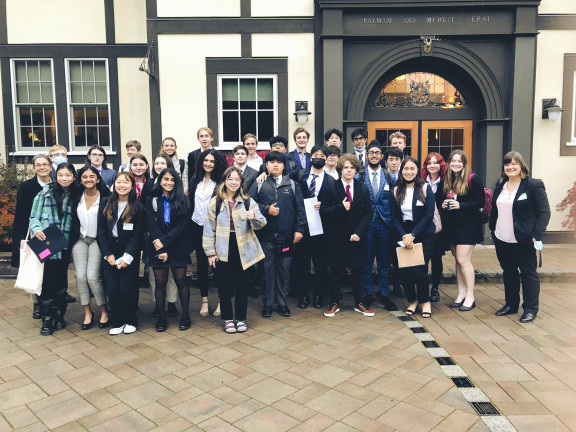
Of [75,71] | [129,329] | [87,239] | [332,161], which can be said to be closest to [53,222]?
[87,239]

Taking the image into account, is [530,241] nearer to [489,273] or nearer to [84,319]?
[489,273]

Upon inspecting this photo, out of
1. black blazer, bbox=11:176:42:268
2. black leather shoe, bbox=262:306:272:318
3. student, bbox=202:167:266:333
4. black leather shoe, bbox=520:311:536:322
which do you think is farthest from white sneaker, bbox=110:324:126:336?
black leather shoe, bbox=520:311:536:322

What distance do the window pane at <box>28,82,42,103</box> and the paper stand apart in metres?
7.08

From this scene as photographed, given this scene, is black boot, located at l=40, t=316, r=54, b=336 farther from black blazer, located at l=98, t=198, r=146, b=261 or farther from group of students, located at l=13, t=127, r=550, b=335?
black blazer, located at l=98, t=198, r=146, b=261

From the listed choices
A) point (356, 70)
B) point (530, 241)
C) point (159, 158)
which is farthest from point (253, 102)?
point (530, 241)

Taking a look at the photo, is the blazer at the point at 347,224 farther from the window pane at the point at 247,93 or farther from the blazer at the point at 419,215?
the window pane at the point at 247,93

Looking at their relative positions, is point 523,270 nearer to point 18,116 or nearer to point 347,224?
point 347,224

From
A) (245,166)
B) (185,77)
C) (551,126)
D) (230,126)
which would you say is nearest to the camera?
(245,166)

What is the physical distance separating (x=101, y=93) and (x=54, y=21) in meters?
1.60

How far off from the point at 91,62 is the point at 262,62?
3566 millimetres

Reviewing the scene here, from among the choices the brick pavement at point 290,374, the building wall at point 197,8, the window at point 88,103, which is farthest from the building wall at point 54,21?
the brick pavement at point 290,374

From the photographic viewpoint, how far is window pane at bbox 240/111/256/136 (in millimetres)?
9344

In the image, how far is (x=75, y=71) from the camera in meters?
9.88

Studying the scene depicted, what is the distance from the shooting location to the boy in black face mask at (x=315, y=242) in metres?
5.70
